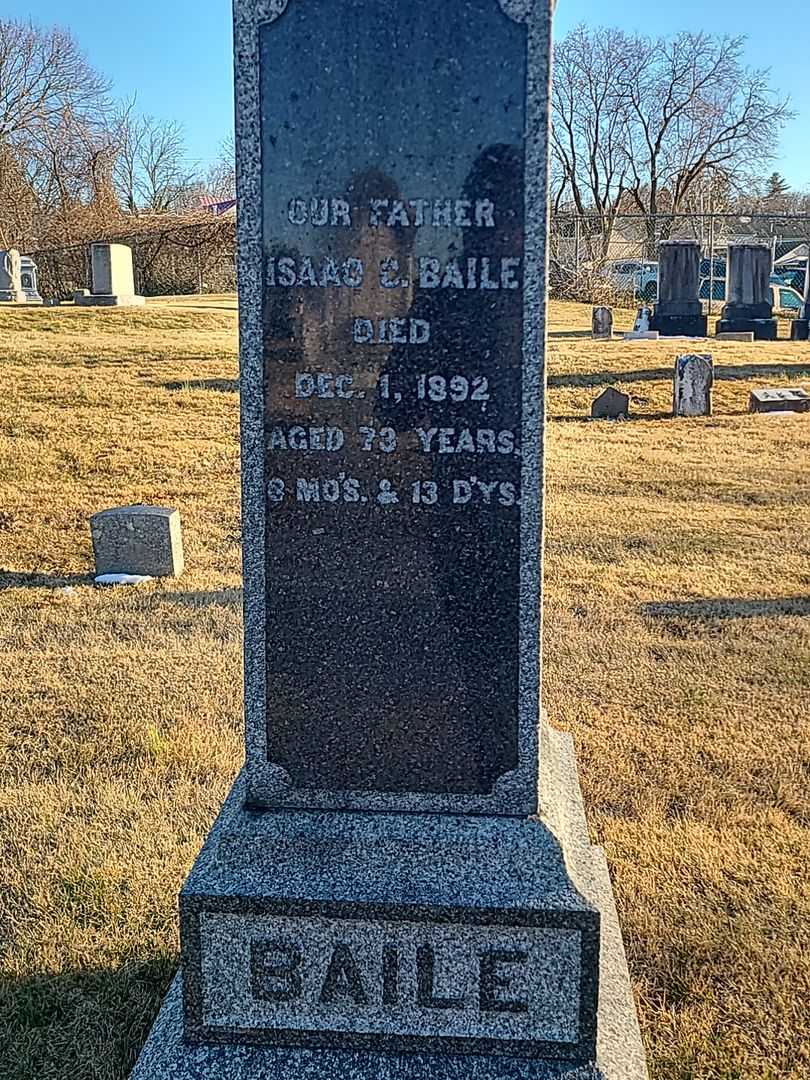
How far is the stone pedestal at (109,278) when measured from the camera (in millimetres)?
21625

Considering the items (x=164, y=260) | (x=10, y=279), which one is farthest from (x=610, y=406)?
(x=164, y=260)

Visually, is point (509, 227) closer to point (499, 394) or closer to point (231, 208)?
point (499, 394)

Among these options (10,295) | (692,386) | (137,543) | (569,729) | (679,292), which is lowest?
(569,729)

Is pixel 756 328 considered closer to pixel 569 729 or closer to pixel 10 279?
pixel 10 279

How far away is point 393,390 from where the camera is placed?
7.69ft

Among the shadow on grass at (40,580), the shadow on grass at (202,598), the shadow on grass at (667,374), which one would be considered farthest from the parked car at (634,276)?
the shadow on grass at (202,598)

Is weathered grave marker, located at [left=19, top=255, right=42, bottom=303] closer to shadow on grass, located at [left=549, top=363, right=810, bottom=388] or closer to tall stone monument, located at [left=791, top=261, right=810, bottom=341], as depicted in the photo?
shadow on grass, located at [left=549, top=363, right=810, bottom=388]

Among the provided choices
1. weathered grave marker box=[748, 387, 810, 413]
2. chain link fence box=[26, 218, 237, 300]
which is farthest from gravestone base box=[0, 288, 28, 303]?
weathered grave marker box=[748, 387, 810, 413]

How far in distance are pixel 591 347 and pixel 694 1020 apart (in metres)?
17.3

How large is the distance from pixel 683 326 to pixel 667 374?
21.6 feet

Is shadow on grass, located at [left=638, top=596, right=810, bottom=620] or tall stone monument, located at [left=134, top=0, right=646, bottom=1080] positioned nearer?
tall stone monument, located at [left=134, top=0, right=646, bottom=1080]

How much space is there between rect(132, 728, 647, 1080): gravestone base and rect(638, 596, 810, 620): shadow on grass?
12.8 feet

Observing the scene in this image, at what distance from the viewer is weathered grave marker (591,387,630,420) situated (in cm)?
1395

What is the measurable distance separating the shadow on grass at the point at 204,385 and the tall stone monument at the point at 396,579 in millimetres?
11651
